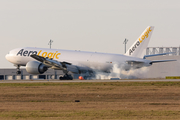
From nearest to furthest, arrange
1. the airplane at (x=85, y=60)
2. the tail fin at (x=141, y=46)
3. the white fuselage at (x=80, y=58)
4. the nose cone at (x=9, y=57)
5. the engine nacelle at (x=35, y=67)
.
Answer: the airplane at (x=85, y=60) < the engine nacelle at (x=35, y=67) < the white fuselage at (x=80, y=58) < the tail fin at (x=141, y=46) < the nose cone at (x=9, y=57)

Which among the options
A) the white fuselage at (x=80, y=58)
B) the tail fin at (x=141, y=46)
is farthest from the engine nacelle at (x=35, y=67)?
the tail fin at (x=141, y=46)

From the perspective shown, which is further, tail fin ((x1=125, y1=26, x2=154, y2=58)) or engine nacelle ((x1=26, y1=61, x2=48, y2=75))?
tail fin ((x1=125, y1=26, x2=154, y2=58))

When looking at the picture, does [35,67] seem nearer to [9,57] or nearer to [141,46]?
[9,57]

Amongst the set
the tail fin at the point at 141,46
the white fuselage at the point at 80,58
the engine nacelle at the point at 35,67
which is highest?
the tail fin at the point at 141,46

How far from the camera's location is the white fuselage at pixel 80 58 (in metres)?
62.1

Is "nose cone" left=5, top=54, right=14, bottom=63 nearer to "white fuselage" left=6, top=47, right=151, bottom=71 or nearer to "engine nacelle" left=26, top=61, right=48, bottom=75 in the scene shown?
"white fuselage" left=6, top=47, right=151, bottom=71

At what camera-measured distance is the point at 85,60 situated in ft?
208

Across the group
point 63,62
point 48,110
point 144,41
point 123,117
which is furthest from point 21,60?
point 123,117

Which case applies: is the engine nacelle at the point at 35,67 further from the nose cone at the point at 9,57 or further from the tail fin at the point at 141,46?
the tail fin at the point at 141,46

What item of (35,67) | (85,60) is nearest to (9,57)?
(35,67)

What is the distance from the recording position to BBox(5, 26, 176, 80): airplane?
61719 mm

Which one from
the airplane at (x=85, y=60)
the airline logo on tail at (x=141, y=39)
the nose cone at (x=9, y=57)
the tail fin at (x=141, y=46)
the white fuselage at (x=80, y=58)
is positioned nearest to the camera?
the airplane at (x=85, y=60)

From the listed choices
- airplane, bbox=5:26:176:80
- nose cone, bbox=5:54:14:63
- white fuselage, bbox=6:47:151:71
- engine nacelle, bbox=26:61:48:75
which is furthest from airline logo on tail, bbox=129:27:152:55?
nose cone, bbox=5:54:14:63

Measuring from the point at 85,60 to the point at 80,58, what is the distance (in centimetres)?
109
